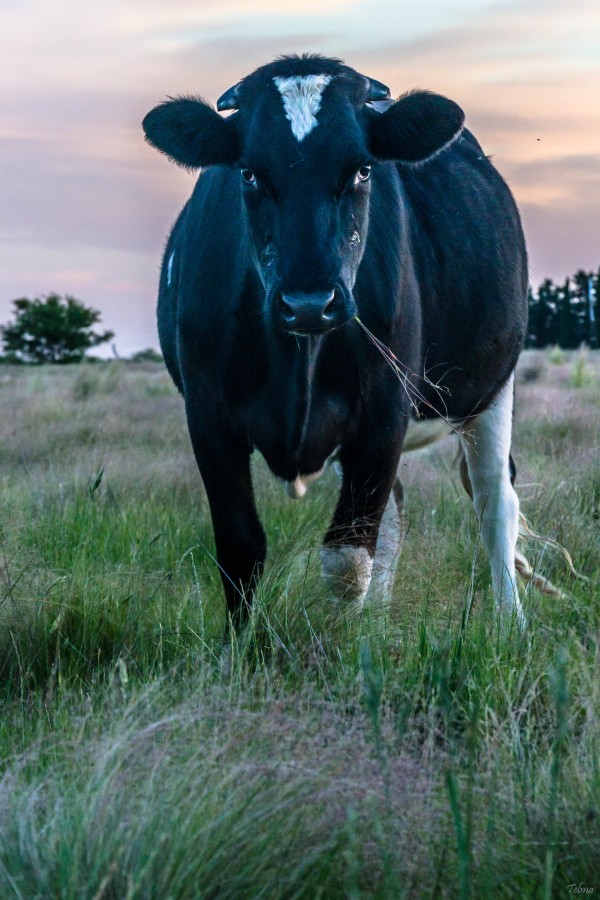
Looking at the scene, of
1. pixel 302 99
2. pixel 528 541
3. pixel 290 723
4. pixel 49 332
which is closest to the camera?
pixel 290 723

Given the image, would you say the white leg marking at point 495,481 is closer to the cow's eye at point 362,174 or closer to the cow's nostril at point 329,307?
the cow's eye at point 362,174

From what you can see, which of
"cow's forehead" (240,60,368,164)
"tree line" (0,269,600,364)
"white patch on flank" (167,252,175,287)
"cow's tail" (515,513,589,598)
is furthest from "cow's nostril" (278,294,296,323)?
"tree line" (0,269,600,364)

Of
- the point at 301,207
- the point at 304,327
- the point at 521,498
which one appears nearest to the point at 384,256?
the point at 301,207

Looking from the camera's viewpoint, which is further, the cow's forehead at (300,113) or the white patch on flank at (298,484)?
the white patch on flank at (298,484)

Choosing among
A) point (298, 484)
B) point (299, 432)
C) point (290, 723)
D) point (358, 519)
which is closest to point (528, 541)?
point (358, 519)

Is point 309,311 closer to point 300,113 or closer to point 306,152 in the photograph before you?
point 306,152

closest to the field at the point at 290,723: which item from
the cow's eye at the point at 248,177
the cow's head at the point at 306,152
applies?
the cow's head at the point at 306,152

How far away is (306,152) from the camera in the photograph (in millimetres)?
3855

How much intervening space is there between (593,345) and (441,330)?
61840mm

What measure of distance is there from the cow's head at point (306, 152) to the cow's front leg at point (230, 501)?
0.74 meters

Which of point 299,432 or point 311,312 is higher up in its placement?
point 311,312

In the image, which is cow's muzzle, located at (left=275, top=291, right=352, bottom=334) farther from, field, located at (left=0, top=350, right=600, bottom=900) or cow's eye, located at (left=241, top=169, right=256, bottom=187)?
field, located at (left=0, top=350, right=600, bottom=900)

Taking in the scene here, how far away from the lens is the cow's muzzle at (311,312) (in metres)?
3.45

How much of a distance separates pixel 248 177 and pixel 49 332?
204 ft
